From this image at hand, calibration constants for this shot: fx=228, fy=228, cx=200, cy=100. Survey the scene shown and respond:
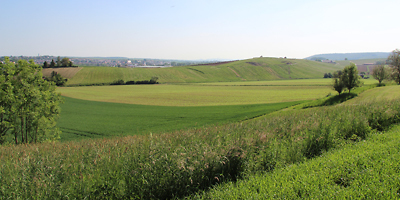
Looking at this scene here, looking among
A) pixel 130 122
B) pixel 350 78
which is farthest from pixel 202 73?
pixel 130 122

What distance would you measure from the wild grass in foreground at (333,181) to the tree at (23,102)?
2313 cm

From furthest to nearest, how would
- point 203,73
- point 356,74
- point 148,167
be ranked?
1. point 203,73
2. point 356,74
3. point 148,167

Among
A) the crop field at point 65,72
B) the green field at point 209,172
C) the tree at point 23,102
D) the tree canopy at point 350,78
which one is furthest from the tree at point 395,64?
the crop field at point 65,72

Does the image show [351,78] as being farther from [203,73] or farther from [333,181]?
[203,73]

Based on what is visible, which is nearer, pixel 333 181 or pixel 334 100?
pixel 333 181

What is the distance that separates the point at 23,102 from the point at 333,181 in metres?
25.2

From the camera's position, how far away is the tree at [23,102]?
20.8m

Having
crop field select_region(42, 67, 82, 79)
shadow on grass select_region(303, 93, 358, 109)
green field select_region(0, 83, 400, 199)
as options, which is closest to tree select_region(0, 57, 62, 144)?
green field select_region(0, 83, 400, 199)

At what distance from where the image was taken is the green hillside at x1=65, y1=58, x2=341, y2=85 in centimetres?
10805

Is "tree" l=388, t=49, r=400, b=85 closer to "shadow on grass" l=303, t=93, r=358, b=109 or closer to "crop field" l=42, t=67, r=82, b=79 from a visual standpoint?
"shadow on grass" l=303, t=93, r=358, b=109

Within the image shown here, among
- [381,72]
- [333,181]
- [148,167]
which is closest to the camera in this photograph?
[333,181]

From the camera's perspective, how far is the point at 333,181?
451 centimetres

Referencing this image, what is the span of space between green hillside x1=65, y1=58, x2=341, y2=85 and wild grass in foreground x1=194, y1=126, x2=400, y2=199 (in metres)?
104

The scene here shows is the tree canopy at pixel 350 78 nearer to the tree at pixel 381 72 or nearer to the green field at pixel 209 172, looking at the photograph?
the tree at pixel 381 72
